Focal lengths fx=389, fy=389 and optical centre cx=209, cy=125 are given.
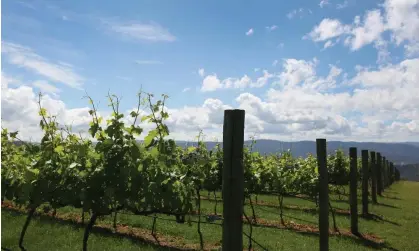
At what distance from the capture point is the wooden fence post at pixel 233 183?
4469 millimetres

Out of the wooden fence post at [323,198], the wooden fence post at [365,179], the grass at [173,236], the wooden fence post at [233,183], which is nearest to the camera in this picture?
the wooden fence post at [233,183]

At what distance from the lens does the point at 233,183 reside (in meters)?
4.49

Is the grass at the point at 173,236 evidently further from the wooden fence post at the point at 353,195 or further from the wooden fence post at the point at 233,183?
the wooden fence post at the point at 233,183

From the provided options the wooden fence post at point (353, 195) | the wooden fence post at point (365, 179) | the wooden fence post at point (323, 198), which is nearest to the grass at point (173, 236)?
the wooden fence post at point (353, 195)

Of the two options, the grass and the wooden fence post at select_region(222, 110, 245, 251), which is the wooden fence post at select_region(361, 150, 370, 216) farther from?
the wooden fence post at select_region(222, 110, 245, 251)

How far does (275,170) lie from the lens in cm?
1568

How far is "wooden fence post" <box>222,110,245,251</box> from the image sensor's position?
4469mm

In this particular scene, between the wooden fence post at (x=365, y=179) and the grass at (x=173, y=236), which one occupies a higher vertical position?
the wooden fence post at (x=365, y=179)

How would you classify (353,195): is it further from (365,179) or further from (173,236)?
(173,236)

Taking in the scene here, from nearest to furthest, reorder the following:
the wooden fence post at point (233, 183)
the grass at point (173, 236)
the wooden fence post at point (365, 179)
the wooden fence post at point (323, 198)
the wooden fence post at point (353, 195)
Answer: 1. the wooden fence post at point (233, 183)
2. the wooden fence post at point (323, 198)
3. the grass at point (173, 236)
4. the wooden fence post at point (353, 195)
5. the wooden fence post at point (365, 179)

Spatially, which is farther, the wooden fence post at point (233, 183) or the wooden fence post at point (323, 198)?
the wooden fence post at point (323, 198)

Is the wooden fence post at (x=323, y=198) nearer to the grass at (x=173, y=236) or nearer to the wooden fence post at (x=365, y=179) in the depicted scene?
the grass at (x=173, y=236)

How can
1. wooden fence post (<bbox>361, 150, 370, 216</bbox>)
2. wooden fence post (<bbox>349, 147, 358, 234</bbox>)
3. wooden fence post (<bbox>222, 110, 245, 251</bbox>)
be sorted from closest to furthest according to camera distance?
wooden fence post (<bbox>222, 110, 245, 251</bbox>) < wooden fence post (<bbox>349, 147, 358, 234</bbox>) < wooden fence post (<bbox>361, 150, 370, 216</bbox>)

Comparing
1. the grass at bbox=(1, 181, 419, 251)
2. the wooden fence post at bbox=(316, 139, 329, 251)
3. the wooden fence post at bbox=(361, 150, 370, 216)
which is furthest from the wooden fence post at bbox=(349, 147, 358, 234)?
the wooden fence post at bbox=(316, 139, 329, 251)
